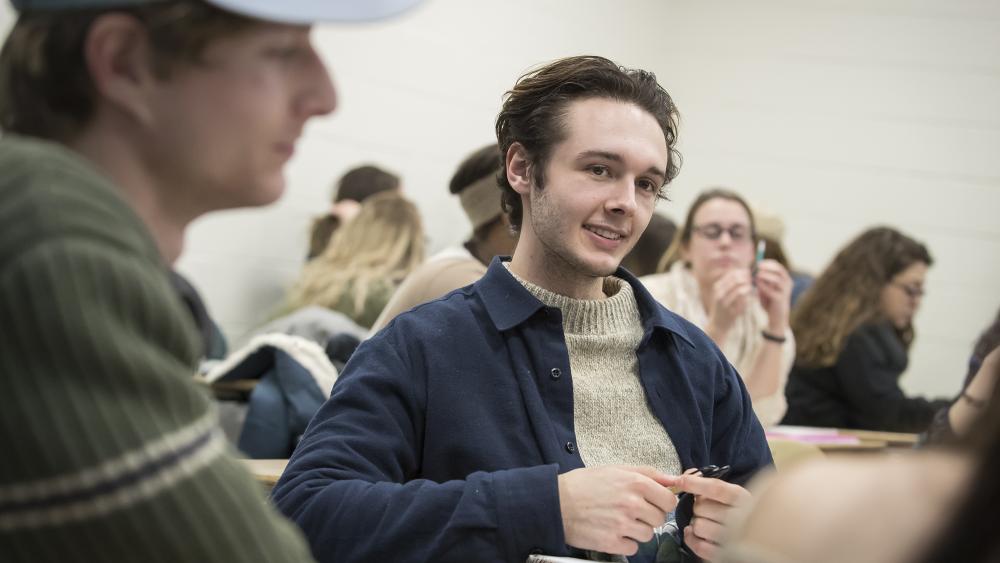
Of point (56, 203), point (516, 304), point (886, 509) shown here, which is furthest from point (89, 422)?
point (516, 304)

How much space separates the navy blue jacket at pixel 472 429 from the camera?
4.68 feet

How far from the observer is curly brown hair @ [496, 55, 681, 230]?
1871 mm

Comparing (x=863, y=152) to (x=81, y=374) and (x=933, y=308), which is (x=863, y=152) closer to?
(x=933, y=308)

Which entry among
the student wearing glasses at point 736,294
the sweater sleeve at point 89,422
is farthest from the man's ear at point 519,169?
the student wearing glasses at point 736,294

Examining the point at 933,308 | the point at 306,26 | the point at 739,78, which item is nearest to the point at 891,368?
the point at 933,308

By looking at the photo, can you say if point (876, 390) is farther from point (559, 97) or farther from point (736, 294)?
point (559, 97)

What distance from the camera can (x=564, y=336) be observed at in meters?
1.75

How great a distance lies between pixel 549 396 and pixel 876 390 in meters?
3.27

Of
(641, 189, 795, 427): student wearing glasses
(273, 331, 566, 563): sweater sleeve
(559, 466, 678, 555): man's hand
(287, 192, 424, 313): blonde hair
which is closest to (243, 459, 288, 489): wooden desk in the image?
(273, 331, 566, 563): sweater sleeve

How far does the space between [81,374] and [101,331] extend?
0.08 feet

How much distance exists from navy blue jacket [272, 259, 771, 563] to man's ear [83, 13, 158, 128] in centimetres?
77

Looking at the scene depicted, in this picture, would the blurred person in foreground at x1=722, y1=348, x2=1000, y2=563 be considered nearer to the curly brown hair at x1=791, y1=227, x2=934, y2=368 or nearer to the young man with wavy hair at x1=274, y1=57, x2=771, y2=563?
the young man with wavy hair at x1=274, y1=57, x2=771, y2=563

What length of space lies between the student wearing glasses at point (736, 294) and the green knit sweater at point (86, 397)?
2.68 meters

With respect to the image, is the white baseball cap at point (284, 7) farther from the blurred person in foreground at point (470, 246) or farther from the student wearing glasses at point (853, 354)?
the student wearing glasses at point (853, 354)
